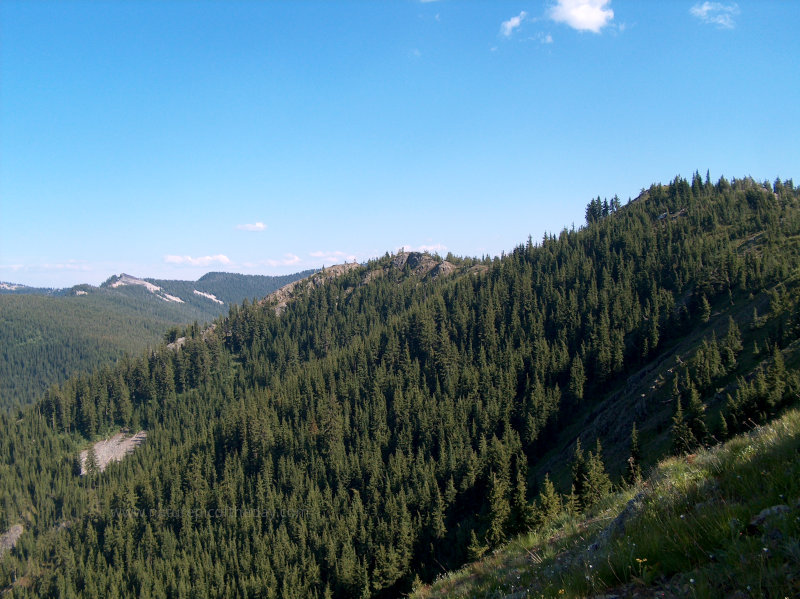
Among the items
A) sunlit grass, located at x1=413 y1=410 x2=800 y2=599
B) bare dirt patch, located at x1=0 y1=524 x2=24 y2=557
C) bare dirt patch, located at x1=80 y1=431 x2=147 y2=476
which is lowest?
bare dirt patch, located at x1=0 y1=524 x2=24 y2=557

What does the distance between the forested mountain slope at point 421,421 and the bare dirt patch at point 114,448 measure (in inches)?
217

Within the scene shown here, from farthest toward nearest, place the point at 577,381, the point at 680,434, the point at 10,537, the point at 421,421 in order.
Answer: the point at 10,537
the point at 421,421
the point at 577,381
the point at 680,434

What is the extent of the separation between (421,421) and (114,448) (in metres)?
130

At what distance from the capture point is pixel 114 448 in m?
162

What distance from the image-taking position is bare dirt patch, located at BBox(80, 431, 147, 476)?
15588cm

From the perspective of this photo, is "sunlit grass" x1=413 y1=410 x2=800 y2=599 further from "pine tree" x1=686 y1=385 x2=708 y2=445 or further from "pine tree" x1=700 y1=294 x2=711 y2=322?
"pine tree" x1=700 y1=294 x2=711 y2=322

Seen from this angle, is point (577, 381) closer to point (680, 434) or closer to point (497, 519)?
point (680, 434)

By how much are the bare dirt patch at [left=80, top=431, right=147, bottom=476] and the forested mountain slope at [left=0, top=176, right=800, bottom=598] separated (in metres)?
5.51

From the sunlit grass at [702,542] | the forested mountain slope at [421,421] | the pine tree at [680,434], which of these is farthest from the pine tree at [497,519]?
the sunlit grass at [702,542]

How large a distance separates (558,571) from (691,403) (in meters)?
69.8

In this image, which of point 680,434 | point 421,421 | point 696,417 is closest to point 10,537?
point 421,421

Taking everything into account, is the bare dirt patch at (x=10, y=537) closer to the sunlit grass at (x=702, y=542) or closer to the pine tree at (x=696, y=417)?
the pine tree at (x=696, y=417)

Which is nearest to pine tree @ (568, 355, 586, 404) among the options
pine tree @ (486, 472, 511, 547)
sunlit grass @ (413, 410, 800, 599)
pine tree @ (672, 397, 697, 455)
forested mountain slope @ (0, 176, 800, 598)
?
forested mountain slope @ (0, 176, 800, 598)

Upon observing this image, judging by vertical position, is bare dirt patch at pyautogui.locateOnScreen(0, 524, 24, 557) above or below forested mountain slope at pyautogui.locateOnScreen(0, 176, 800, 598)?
below
